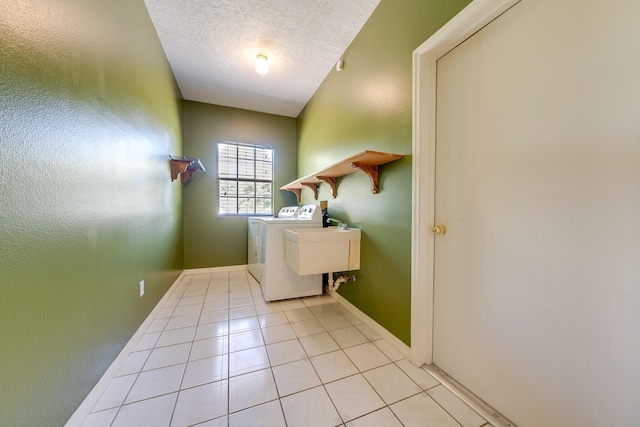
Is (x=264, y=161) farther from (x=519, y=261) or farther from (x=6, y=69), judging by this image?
(x=519, y=261)

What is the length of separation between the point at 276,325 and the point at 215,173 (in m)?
2.73

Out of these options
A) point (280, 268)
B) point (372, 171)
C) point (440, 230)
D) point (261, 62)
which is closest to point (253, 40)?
point (261, 62)

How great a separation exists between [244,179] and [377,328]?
10.3 feet

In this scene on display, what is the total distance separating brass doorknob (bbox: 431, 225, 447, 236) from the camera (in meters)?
1.35

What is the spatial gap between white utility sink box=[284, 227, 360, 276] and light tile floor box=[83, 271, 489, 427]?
0.50 metres

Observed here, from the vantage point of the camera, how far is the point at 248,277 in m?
3.33

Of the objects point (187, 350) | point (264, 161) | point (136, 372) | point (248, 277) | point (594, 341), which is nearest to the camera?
point (594, 341)

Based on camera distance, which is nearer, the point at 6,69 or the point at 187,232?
the point at 6,69

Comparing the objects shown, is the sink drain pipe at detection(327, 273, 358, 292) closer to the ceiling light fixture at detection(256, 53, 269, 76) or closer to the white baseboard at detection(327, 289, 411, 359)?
the white baseboard at detection(327, 289, 411, 359)

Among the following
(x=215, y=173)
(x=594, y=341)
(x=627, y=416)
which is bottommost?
(x=627, y=416)

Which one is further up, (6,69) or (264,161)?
(264,161)

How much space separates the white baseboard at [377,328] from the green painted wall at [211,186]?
6.90 ft

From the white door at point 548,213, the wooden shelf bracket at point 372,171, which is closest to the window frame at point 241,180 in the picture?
the wooden shelf bracket at point 372,171

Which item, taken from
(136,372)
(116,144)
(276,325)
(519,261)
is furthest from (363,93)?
(136,372)
